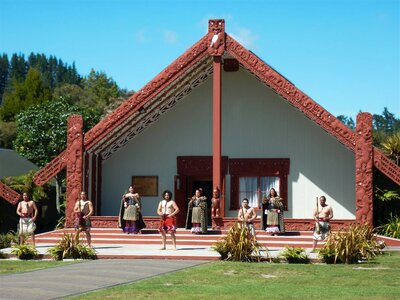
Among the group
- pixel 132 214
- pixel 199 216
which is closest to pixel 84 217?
pixel 132 214

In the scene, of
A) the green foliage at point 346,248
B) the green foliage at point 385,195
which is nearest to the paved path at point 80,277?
the green foliage at point 346,248

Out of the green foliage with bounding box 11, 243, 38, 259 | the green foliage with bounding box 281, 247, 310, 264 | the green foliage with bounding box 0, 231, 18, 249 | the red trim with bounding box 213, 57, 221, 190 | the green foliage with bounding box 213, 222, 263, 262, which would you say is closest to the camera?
the green foliage with bounding box 281, 247, 310, 264

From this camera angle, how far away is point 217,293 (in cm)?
1100

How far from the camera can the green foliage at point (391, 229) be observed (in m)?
21.5

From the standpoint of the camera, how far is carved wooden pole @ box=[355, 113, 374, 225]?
66.5ft

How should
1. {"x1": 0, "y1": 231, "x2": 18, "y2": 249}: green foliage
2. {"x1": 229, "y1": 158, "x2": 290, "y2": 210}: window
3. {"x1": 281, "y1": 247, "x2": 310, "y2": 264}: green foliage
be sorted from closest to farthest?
{"x1": 281, "y1": 247, "x2": 310, "y2": 264}: green foliage → {"x1": 0, "y1": 231, "x2": 18, "y2": 249}: green foliage → {"x1": 229, "y1": 158, "x2": 290, "y2": 210}: window

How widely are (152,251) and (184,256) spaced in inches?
57.0

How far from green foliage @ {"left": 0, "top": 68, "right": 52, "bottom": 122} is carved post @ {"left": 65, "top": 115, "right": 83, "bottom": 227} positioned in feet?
163

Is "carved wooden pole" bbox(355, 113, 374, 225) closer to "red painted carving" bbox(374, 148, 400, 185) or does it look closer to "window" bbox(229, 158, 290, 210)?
"red painted carving" bbox(374, 148, 400, 185)

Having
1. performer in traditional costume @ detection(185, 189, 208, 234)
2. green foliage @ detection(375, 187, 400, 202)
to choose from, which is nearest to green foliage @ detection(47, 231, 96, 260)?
performer in traditional costume @ detection(185, 189, 208, 234)

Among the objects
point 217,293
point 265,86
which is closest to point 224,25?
point 265,86

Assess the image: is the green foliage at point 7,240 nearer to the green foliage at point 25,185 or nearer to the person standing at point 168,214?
the person standing at point 168,214

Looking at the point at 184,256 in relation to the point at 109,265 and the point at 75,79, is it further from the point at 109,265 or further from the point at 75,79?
the point at 75,79

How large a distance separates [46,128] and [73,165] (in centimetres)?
1707
